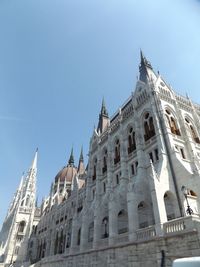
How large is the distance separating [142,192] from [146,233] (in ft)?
17.6

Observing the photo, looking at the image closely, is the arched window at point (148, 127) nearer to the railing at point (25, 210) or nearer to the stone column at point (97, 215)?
the stone column at point (97, 215)

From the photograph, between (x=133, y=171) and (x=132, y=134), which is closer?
(x=133, y=171)

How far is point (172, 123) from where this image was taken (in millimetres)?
27781

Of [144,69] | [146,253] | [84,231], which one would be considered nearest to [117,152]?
[84,231]

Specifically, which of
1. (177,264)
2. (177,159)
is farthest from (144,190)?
(177,264)

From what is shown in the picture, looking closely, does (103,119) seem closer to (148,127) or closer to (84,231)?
(148,127)

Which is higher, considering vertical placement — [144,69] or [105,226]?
[144,69]

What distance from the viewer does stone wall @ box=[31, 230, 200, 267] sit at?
13680 mm

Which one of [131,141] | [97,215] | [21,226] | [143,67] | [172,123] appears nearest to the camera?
[97,215]

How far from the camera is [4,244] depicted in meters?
61.4

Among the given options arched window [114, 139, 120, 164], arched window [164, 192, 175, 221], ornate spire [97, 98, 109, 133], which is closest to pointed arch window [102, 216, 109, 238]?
arched window [114, 139, 120, 164]

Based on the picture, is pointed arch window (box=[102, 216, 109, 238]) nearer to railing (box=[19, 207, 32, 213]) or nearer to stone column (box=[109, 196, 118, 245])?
stone column (box=[109, 196, 118, 245])

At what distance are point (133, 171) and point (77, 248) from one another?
14848 mm

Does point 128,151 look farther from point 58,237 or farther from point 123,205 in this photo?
point 58,237
